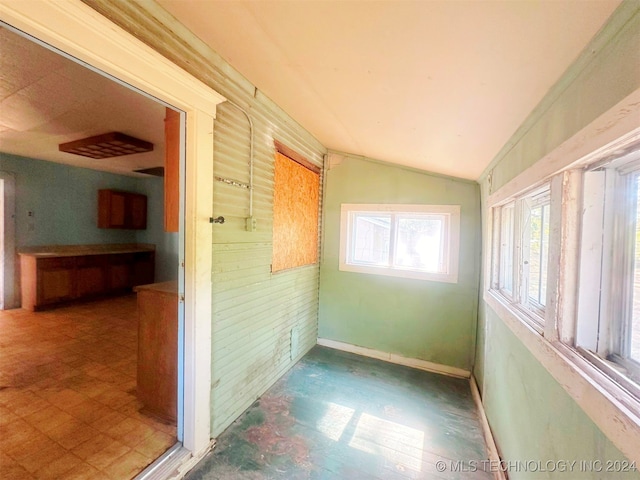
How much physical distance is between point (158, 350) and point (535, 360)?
2.28 meters

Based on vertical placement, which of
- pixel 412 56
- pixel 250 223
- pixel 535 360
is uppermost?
pixel 412 56

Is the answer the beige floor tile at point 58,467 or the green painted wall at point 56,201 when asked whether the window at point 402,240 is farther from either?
the green painted wall at point 56,201

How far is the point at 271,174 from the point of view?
2277 millimetres

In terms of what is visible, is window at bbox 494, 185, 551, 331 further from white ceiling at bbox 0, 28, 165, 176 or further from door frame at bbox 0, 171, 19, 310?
door frame at bbox 0, 171, 19, 310

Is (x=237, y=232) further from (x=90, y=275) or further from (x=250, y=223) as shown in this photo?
(x=90, y=275)

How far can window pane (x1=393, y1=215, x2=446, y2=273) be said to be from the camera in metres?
2.85

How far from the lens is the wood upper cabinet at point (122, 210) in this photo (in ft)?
16.1

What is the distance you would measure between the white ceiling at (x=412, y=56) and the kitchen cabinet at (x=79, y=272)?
4583 millimetres

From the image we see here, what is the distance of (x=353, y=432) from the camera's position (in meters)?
1.86

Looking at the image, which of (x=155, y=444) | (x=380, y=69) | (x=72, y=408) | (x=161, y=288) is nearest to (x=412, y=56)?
(x=380, y=69)

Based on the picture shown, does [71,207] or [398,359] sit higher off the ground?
[71,207]

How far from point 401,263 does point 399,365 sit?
1171 mm

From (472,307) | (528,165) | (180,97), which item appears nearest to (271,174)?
(180,97)

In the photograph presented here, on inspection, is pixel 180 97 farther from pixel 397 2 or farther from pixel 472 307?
pixel 472 307
